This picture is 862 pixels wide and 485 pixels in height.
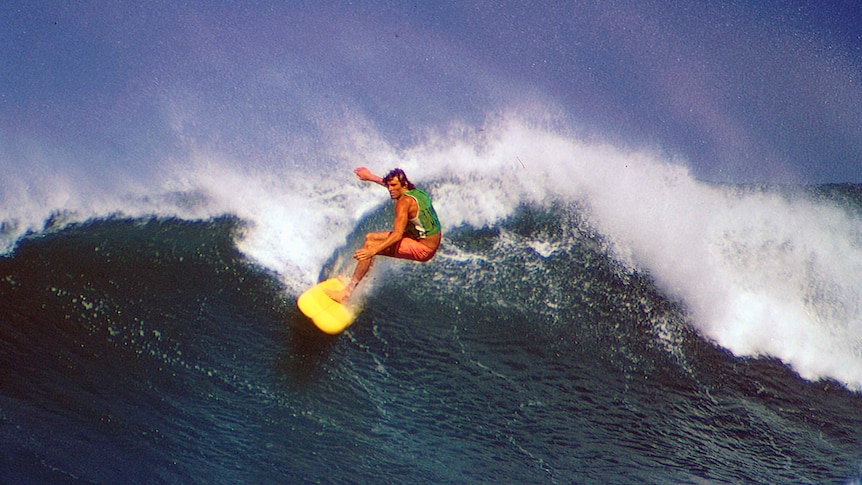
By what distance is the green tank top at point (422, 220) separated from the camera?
150 inches

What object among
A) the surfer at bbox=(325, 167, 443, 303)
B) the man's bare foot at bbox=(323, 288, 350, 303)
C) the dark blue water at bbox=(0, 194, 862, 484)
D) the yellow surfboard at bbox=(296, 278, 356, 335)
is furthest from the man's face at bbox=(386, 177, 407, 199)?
the dark blue water at bbox=(0, 194, 862, 484)

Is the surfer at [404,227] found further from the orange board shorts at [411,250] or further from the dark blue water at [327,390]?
the dark blue water at [327,390]

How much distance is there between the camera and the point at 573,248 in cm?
588

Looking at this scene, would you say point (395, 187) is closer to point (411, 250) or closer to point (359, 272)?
point (411, 250)

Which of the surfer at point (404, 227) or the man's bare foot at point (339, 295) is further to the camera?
the man's bare foot at point (339, 295)

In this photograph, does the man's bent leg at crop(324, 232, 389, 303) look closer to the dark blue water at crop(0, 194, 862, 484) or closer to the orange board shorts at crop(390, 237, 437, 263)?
the orange board shorts at crop(390, 237, 437, 263)

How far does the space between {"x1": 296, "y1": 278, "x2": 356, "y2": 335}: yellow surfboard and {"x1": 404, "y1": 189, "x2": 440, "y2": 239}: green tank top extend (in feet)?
3.23

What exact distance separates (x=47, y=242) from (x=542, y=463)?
5103 millimetres

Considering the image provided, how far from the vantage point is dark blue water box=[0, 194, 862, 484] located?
463cm

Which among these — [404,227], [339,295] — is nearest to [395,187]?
[404,227]

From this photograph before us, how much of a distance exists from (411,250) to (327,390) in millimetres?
1556

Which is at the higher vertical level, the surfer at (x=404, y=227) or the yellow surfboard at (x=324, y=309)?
the surfer at (x=404, y=227)

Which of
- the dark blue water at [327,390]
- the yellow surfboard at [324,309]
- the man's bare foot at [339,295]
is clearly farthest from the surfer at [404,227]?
the dark blue water at [327,390]

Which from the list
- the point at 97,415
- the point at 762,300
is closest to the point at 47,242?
the point at 97,415
